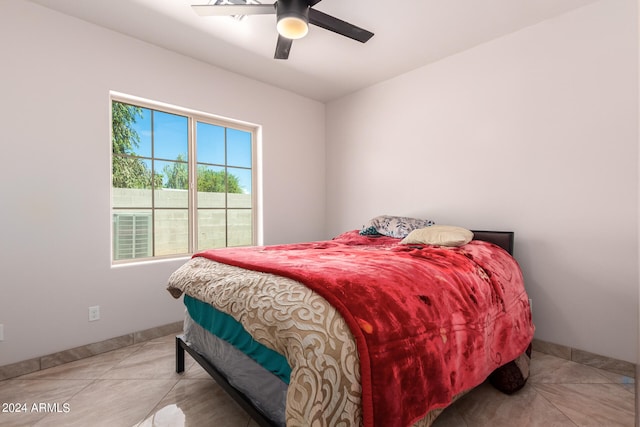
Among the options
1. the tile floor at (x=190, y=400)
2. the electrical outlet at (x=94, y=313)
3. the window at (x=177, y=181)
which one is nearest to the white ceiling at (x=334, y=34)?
Answer: the window at (x=177, y=181)

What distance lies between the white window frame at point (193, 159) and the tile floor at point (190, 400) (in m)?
0.94

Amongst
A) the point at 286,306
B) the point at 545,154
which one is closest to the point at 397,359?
the point at 286,306

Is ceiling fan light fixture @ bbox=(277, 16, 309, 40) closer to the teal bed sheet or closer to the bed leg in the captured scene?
the teal bed sheet

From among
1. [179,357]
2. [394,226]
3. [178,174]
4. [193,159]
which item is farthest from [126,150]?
[394,226]

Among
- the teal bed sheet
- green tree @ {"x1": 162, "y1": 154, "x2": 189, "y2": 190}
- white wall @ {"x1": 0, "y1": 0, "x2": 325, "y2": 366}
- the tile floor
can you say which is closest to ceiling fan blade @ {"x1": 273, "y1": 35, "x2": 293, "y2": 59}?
white wall @ {"x1": 0, "y1": 0, "x2": 325, "y2": 366}

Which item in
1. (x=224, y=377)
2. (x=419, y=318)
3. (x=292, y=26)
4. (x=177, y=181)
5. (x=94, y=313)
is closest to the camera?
(x=419, y=318)

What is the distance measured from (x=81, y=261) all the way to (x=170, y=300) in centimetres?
77

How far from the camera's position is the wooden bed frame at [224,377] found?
4.11 ft

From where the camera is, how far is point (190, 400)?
171 centimetres

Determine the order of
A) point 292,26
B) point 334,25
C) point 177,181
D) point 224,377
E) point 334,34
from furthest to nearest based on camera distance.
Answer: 1. point 177,181
2. point 334,34
3. point 334,25
4. point 292,26
5. point 224,377

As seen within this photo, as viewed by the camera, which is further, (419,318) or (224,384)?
(224,384)

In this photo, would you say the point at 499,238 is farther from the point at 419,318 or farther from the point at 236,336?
the point at 236,336

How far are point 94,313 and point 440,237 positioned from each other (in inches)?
106

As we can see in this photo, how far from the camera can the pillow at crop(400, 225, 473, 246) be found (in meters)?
2.13
